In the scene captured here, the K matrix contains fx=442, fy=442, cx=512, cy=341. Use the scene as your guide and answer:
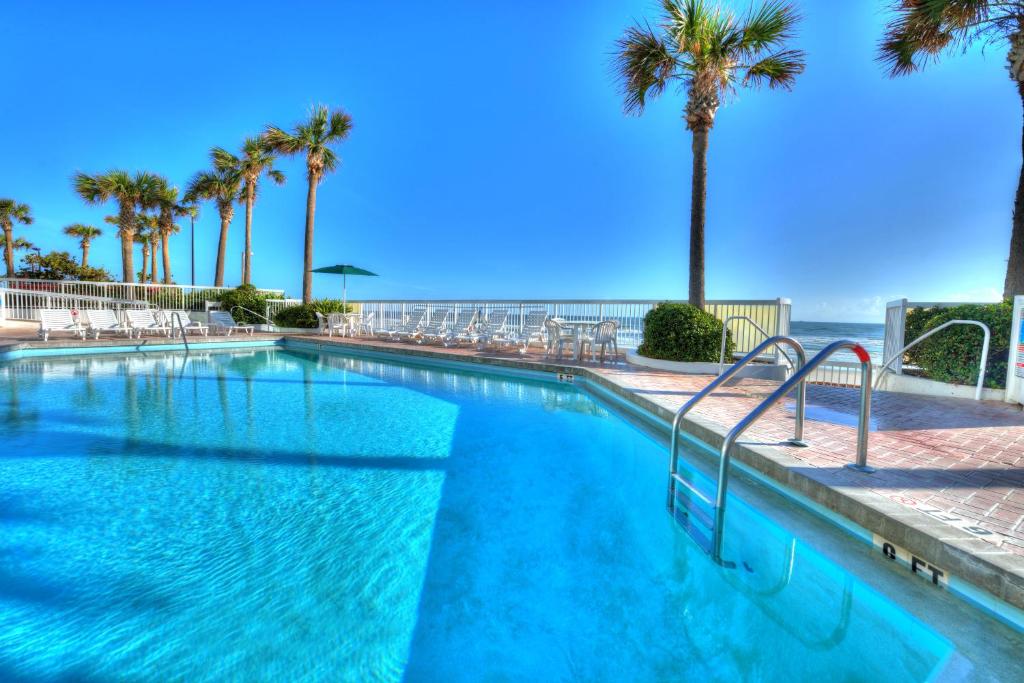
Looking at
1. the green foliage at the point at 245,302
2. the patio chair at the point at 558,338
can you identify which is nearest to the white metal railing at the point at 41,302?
the green foliage at the point at 245,302

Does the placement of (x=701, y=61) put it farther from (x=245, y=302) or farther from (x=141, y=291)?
(x=141, y=291)

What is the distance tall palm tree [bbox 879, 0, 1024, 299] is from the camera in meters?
6.60

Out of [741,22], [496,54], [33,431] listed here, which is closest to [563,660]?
[33,431]

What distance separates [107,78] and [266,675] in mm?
27670

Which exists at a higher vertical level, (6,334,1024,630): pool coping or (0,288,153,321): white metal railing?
(0,288,153,321): white metal railing

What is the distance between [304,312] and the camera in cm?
1600

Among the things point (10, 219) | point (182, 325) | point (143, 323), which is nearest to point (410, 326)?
point (182, 325)

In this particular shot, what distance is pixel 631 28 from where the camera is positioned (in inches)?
335

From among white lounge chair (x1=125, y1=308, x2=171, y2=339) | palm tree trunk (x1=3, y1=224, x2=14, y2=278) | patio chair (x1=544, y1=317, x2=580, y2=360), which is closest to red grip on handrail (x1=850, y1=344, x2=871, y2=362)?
patio chair (x1=544, y1=317, x2=580, y2=360)

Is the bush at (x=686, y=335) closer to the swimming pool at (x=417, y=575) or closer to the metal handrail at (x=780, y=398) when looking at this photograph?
the swimming pool at (x=417, y=575)

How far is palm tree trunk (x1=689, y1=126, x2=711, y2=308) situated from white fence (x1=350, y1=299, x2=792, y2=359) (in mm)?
825

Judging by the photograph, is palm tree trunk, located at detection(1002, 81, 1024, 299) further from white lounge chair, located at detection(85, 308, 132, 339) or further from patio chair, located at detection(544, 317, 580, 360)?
white lounge chair, located at detection(85, 308, 132, 339)

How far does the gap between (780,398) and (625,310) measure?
791 cm

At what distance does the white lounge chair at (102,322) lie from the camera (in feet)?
37.9
